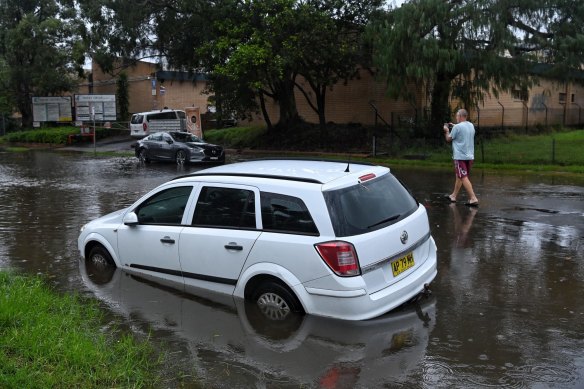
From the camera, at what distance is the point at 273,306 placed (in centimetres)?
577

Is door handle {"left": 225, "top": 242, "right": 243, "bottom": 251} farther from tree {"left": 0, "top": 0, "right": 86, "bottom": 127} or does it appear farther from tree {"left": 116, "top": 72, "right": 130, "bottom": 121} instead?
tree {"left": 116, "top": 72, "right": 130, "bottom": 121}

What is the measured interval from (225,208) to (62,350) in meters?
2.15

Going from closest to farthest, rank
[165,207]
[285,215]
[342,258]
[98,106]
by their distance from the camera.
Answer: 1. [342,258]
2. [285,215]
3. [165,207]
4. [98,106]

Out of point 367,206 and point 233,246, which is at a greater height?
point 367,206

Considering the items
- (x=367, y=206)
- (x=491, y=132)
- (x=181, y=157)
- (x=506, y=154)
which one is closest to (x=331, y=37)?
(x=181, y=157)

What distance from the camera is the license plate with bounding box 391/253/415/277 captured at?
18.5 ft

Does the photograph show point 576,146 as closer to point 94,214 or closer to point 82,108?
point 94,214

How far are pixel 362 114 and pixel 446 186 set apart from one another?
1634 centimetres

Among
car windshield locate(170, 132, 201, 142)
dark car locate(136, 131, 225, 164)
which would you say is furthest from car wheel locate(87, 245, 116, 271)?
car windshield locate(170, 132, 201, 142)

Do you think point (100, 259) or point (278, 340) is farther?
point (100, 259)

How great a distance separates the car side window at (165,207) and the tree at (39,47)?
3510cm

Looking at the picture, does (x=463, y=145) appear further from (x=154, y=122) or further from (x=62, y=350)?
(x=154, y=122)

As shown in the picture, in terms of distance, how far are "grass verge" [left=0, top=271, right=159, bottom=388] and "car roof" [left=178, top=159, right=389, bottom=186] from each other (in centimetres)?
198

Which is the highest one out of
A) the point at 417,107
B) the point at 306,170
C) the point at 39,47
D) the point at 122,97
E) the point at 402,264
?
the point at 39,47
